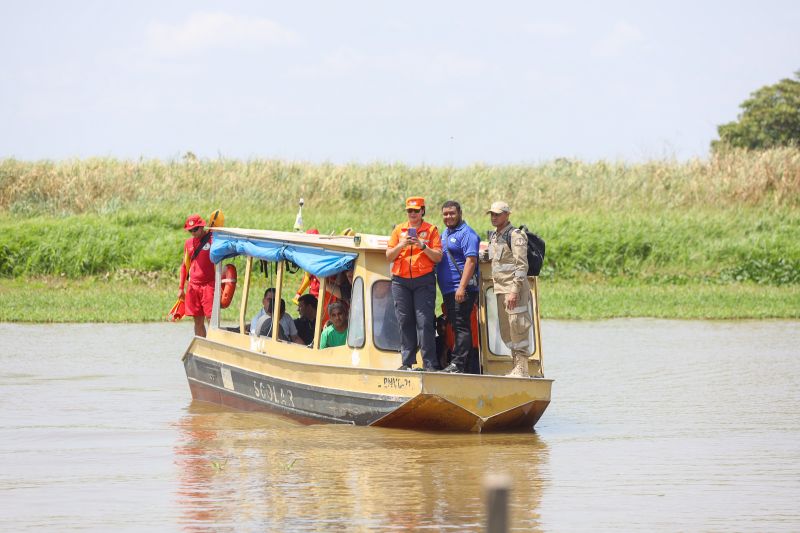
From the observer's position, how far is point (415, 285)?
12.1m

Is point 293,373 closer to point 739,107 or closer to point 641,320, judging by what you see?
point 641,320

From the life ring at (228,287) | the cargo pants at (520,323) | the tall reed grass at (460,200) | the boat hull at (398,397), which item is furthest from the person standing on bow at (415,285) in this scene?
the tall reed grass at (460,200)

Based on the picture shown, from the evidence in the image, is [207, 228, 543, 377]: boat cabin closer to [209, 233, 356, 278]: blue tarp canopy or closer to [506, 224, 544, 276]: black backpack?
[209, 233, 356, 278]: blue tarp canopy

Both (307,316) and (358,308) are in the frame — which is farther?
(307,316)

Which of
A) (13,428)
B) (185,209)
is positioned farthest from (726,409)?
(185,209)

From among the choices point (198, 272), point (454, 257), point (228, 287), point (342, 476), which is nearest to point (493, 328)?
point (454, 257)

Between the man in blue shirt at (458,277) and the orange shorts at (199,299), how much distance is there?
155 inches

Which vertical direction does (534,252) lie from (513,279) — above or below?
above

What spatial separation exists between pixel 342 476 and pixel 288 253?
3540mm

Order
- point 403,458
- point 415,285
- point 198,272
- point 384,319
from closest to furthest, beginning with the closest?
point 403,458 → point 415,285 → point 384,319 → point 198,272

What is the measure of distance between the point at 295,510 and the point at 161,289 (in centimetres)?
1815

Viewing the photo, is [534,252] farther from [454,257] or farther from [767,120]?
[767,120]

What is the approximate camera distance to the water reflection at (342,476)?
897 cm

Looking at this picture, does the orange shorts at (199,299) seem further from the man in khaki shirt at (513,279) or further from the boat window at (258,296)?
the man in khaki shirt at (513,279)
